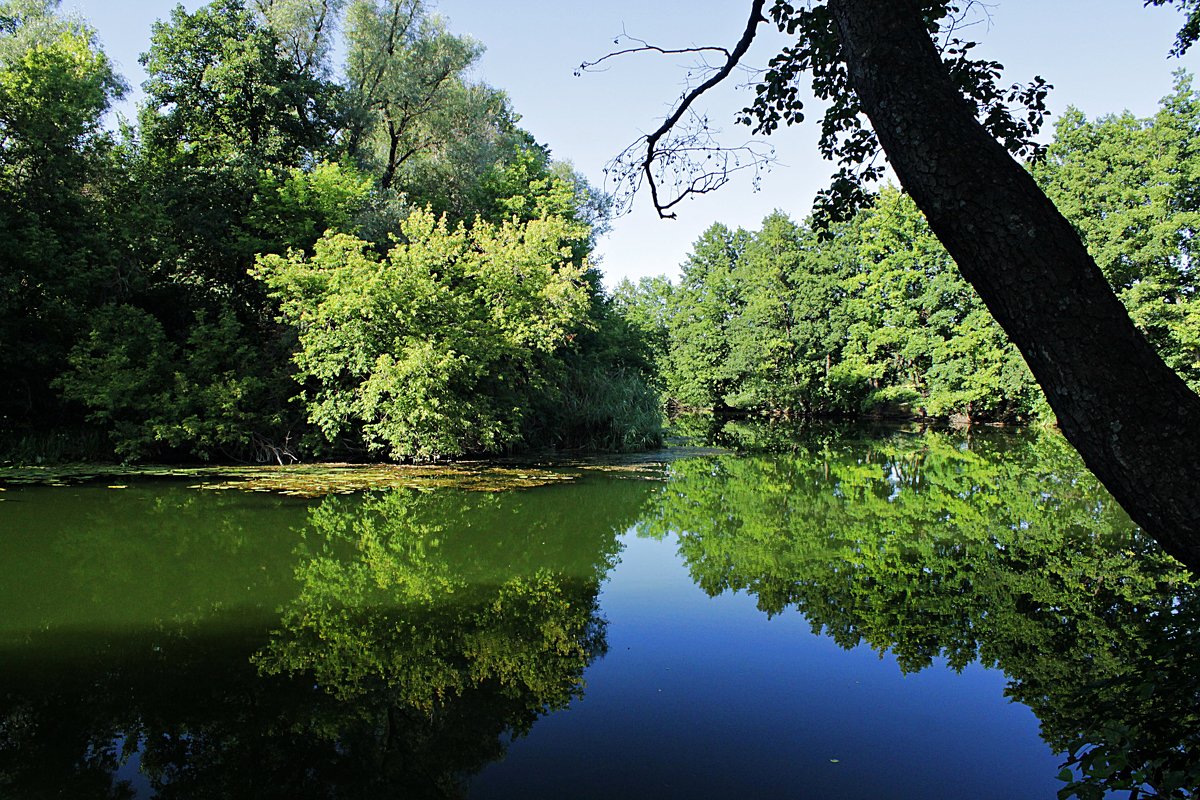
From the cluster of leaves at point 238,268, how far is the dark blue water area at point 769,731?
8469 millimetres

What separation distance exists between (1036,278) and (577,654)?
3302 mm

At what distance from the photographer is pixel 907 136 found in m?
1.94

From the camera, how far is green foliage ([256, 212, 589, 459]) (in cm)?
1185

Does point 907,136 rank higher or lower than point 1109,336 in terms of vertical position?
higher

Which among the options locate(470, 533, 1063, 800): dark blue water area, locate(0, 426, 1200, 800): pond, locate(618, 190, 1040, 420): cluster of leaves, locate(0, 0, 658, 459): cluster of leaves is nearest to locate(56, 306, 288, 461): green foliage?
locate(0, 0, 658, 459): cluster of leaves

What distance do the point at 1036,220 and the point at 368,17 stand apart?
20.9 meters

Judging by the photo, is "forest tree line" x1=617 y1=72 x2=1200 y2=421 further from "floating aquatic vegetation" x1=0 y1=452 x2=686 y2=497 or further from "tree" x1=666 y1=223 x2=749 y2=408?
"floating aquatic vegetation" x1=0 y1=452 x2=686 y2=497

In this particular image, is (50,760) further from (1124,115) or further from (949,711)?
(1124,115)

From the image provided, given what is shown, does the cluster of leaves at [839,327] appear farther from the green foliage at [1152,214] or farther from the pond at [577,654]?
the pond at [577,654]

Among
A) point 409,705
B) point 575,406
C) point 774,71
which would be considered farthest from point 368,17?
point 409,705

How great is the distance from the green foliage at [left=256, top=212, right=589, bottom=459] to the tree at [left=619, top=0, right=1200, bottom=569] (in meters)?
10.2

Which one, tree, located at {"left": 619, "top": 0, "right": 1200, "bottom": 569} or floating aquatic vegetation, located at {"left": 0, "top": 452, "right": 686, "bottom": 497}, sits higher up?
tree, located at {"left": 619, "top": 0, "right": 1200, "bottom": 569}

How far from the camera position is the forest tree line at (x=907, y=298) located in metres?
19.2

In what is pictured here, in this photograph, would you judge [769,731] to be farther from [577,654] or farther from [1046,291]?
[1046,291]
